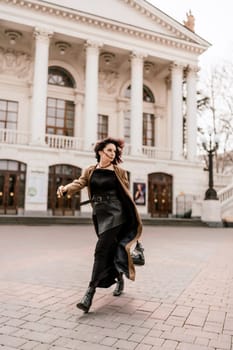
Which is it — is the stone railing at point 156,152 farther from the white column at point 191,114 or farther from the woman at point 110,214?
the woman at point 110,214

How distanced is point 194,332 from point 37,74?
74.8 feet

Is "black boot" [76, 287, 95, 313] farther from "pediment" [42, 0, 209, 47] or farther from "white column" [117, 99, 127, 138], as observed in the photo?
"white column" [117, 99, 127, 138]

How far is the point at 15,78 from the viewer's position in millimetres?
26344

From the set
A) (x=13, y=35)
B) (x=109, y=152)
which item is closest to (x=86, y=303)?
(x=109, y=152)

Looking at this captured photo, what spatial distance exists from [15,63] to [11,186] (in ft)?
33.2

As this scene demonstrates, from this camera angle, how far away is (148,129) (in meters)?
31.2

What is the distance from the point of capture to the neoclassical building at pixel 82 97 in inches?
895

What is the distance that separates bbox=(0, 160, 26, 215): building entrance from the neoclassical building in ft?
0.20

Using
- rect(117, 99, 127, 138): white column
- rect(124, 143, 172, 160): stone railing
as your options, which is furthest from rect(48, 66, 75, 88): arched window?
rect(124, 143, 172, 160): stone railing

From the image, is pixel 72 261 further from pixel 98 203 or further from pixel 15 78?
pixel 15 78

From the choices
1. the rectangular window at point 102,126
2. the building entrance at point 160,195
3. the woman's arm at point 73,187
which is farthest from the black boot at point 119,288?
the rectangular window at point 102,126

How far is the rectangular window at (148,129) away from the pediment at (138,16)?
6957 millimetres

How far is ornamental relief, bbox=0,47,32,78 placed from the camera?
26094mm

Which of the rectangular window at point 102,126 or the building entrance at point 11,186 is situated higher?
the rectangular window at point 102,126
